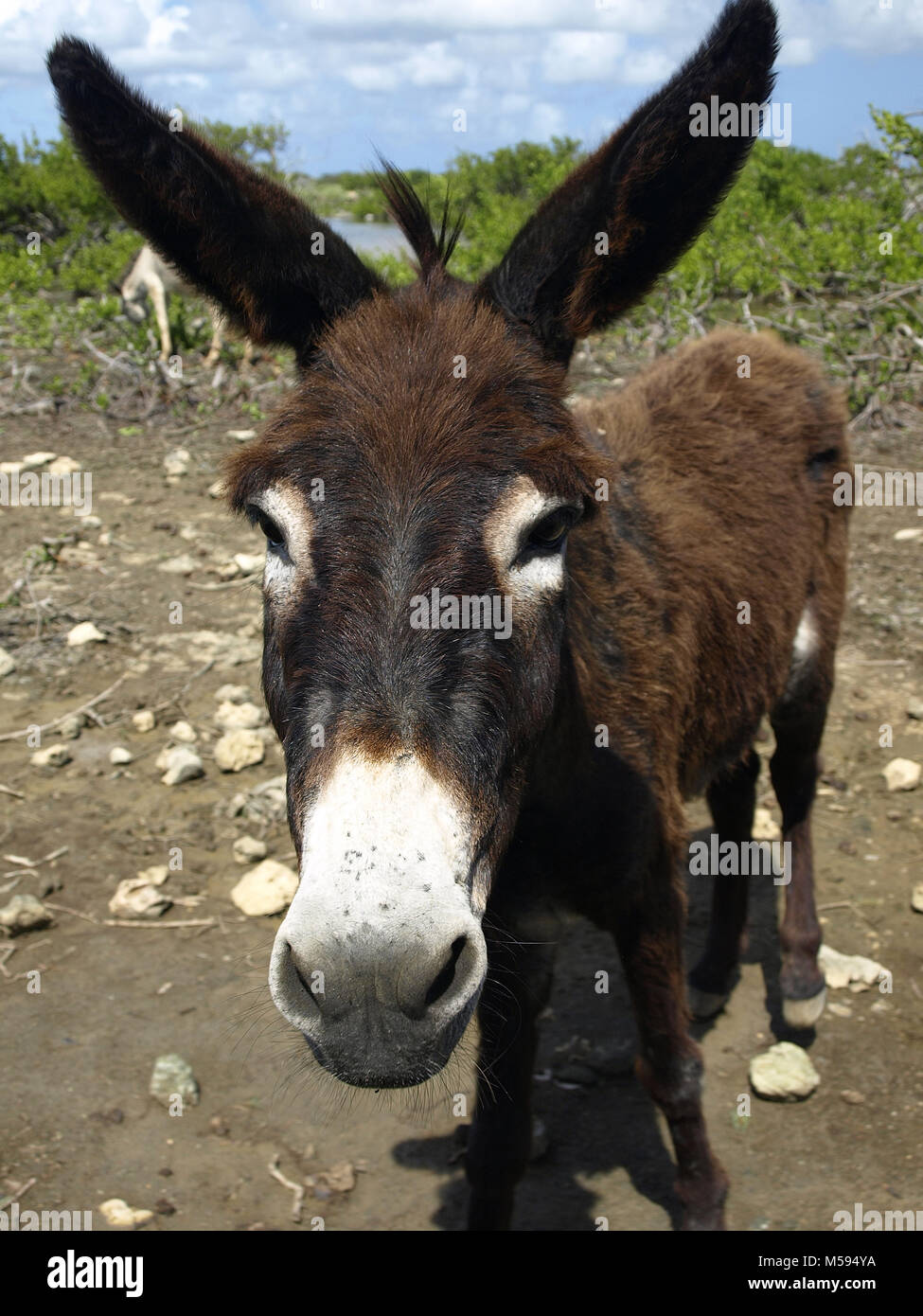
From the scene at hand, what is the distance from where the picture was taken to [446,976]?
1704mm

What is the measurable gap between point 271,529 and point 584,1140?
264 centimetres

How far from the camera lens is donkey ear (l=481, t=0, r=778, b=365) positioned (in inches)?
85.5

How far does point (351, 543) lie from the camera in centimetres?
194

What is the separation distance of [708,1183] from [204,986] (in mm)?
2059

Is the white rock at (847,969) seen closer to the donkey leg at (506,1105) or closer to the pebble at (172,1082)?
the donkey leg at (506,1105)

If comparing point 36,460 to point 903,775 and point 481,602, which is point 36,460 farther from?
point 481,602

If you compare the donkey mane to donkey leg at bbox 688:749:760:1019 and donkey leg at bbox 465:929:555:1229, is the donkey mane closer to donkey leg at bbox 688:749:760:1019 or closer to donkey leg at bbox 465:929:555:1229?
donkey leg at bbox 465:929:555:1229

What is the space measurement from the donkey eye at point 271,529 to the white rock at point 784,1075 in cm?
280

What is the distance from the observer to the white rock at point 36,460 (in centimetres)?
895

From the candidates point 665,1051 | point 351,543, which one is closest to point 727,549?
point 665,1051

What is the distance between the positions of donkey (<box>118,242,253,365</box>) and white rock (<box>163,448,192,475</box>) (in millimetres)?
2030
